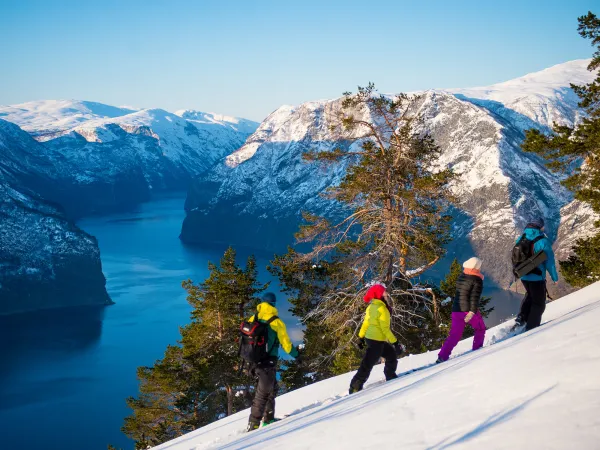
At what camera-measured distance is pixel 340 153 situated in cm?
1636

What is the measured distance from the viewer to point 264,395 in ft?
25.7

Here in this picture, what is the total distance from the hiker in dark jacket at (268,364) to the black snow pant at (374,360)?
1334 millimetres

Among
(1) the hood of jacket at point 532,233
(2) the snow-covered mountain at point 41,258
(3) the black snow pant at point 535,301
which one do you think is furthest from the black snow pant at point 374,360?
(2) the snow-covered mountain at point 41,258

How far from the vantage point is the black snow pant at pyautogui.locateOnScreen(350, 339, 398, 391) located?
798 cm

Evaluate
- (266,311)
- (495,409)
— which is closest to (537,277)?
(495,409)

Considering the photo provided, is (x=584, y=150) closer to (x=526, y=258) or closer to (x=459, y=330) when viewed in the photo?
(x=526, y=258)

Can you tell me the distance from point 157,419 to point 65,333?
10026 centimetres

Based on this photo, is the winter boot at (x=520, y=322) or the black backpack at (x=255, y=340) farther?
the winter boot at (x=520, y=322)

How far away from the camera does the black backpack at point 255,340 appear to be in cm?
745

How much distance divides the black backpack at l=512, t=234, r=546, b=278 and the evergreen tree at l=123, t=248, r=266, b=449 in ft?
49.2

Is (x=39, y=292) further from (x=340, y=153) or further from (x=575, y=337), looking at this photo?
(x=575, y=337)

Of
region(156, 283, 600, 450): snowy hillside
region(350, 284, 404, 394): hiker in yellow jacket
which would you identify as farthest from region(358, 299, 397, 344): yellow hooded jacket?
region(156, 283, 600, 450): snowy hillside

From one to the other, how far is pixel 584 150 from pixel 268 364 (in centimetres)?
1361

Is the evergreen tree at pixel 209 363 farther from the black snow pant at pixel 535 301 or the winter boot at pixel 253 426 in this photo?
the black snow pant at pixel 535 301
